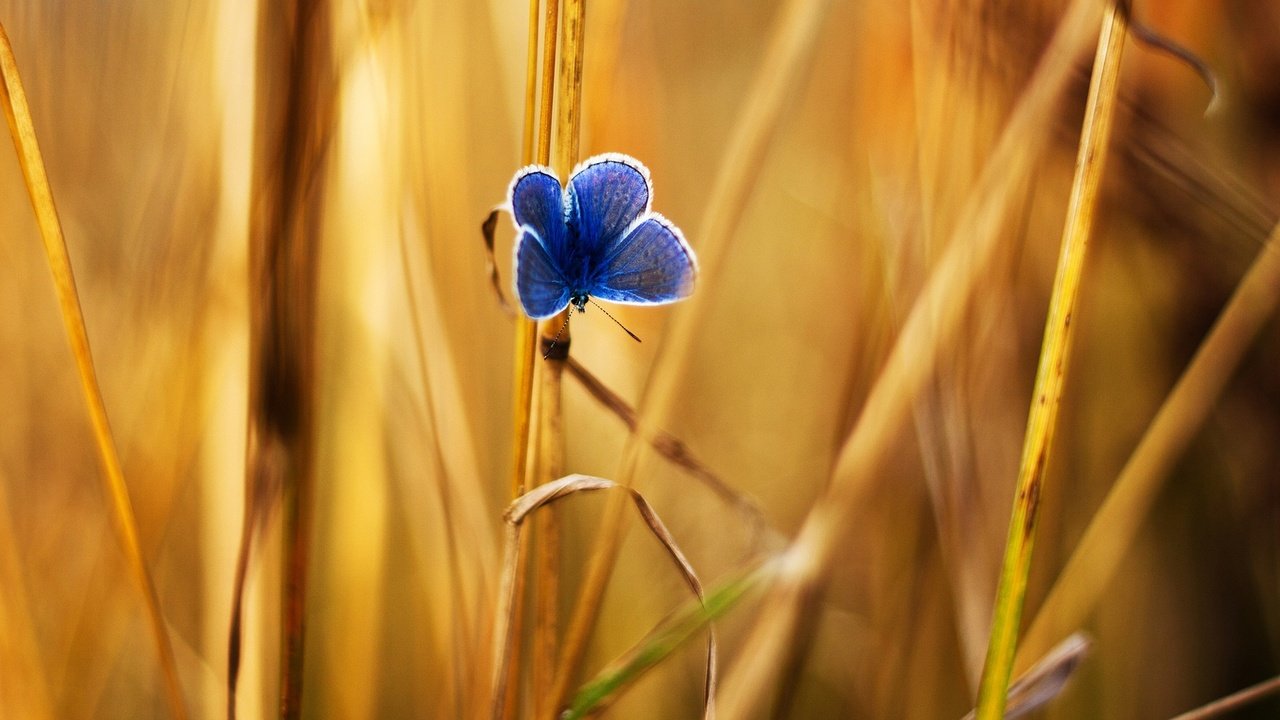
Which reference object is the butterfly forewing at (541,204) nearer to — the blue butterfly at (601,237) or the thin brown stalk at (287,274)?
the blue butterfly at (601,237)

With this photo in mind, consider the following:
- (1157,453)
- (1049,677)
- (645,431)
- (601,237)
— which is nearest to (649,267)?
(601,237)

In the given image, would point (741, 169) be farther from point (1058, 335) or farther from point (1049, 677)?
point (1049, 677)

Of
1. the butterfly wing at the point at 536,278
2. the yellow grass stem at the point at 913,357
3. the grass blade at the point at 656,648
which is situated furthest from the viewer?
the yellow grass stem at the point at 913,357

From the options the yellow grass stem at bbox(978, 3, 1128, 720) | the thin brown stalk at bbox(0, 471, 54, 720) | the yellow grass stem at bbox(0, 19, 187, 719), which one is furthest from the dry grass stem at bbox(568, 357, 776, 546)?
the thin brown stalk at bbox(0, 471, 54, 720)

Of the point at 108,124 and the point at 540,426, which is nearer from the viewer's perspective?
the point at 540,426

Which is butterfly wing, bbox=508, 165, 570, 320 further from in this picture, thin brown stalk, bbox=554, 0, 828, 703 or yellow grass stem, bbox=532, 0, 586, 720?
thin brown stalk, bbox=554, 0, 828, 703

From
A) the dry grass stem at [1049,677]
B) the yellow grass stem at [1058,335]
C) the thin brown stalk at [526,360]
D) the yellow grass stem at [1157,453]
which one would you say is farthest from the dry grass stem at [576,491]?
the yellow grass stem at [1157,453]

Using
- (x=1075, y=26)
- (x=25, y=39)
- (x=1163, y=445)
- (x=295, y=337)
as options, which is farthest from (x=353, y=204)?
(x=1163, y=445)

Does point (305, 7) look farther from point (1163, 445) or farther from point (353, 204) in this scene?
point (1163, 445)
